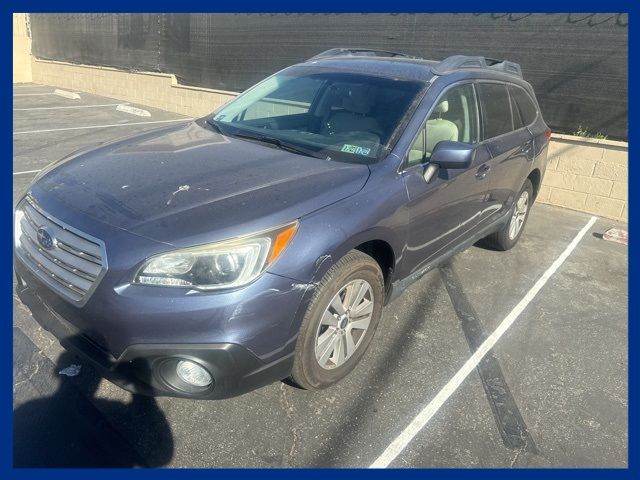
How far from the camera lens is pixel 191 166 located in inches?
108

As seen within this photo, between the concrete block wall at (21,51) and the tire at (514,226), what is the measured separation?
65.0 feet

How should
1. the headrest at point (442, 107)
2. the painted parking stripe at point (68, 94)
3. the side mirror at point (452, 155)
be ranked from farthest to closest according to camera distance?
the painted parking stripe at point (68, 94)
the headrest at point (442, 107)
the side mirror at point (452, 155)

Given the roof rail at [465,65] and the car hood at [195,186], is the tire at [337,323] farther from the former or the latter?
the roof rail at [465,65]

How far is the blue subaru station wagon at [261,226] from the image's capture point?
6.93 ft

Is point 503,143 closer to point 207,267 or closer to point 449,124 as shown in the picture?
point 449,124

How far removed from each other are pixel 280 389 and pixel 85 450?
1.03 metres

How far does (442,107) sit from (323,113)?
856mm

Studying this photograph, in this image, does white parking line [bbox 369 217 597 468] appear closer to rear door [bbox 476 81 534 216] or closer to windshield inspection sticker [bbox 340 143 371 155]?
rear door [bbox 476 81 534 216]

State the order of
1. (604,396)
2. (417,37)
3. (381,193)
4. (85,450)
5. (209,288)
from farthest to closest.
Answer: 1. (417,37)
2. (604,396)
3. (381,193)
4. (85,450)
5. (209,288)

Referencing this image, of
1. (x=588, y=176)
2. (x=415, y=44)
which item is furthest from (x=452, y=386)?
(x=415, y=44)

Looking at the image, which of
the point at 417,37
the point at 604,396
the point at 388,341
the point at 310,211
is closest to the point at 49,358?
the point at 310,211

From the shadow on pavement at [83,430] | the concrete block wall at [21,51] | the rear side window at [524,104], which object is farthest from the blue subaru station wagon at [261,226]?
the concrete block wall at [21,51]

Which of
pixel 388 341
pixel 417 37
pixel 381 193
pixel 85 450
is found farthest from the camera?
pixel 417 37

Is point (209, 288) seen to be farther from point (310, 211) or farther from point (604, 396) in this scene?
Result: point (604, 396)
